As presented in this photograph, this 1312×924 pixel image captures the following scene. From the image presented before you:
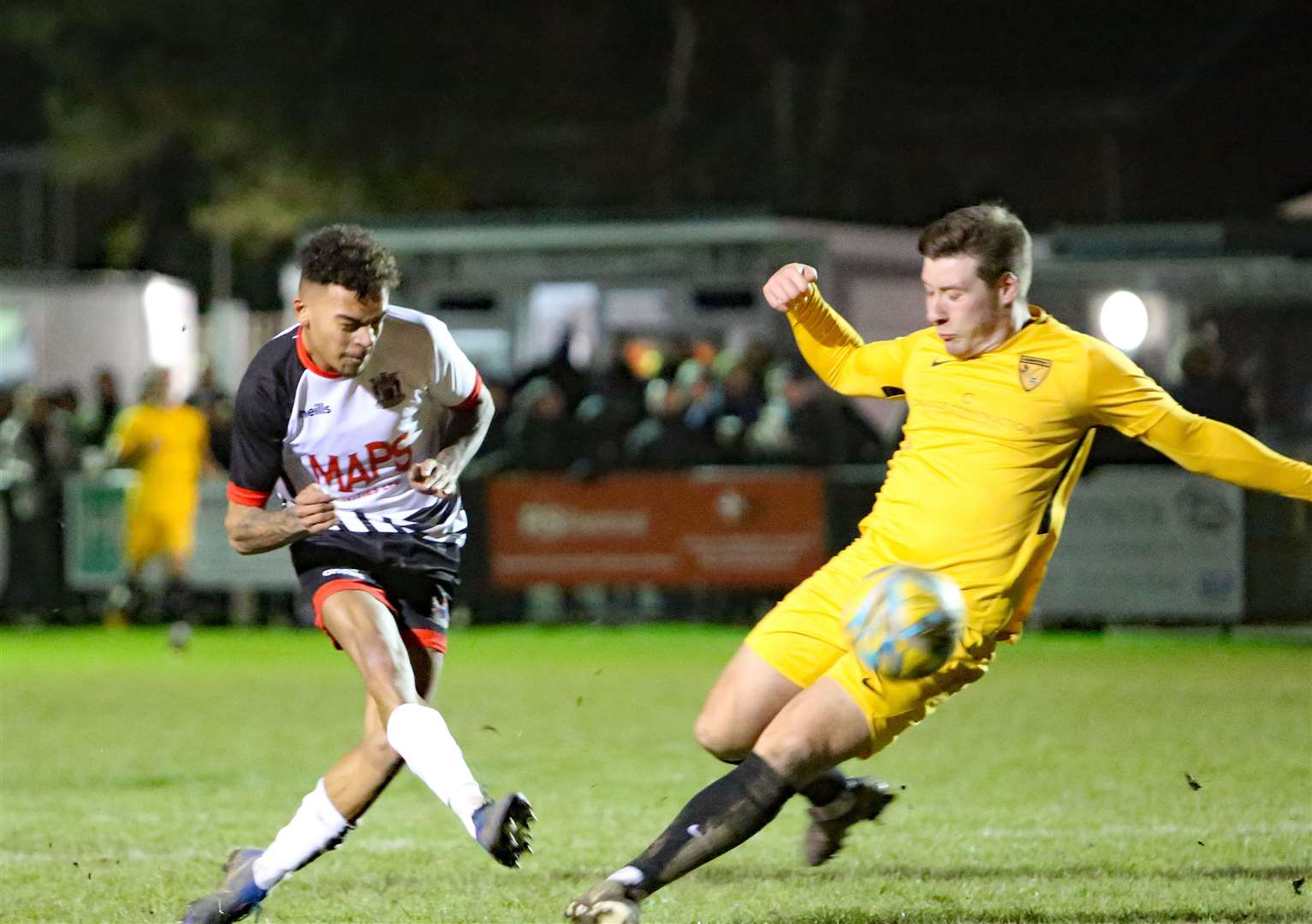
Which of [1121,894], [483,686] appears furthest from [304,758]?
[1121,894]

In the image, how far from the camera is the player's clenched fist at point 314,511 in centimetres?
597

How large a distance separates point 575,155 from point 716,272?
16609 millimetres

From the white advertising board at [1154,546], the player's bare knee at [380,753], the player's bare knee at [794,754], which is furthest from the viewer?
the white advertising board at [1154,546]

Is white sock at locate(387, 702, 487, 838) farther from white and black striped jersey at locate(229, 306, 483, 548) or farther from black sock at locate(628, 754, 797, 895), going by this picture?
white and black striped jersey at locate(229, 306, 483, 548)

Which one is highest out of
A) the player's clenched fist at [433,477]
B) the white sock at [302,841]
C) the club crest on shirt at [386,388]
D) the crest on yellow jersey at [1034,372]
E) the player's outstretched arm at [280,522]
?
the crest on yellow jersey at [1034,372]

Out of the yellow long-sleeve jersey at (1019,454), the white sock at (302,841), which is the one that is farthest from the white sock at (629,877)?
the yellow long-sleeve jersey at (1019,454)

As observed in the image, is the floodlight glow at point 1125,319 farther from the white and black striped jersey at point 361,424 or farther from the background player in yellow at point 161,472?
the white and black striped jersey at point 361,424

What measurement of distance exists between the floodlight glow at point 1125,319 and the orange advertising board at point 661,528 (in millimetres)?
4890

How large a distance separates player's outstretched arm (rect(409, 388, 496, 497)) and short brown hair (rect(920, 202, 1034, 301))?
4.66ft

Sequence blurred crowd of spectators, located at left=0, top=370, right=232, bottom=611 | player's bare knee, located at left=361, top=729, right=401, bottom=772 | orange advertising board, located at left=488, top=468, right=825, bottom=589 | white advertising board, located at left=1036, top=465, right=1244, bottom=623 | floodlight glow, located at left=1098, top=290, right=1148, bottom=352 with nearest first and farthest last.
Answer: player's bare knee, located at left=361, top=729, right=401, bottom=772 < white advertising board, located at left=1036, top=465, right=1244, bottom=623 < orange advertising board, located at left=488, top=468, right=825, bottom=589 < blurred crowd of spectators, located at left=0, top=370, right=232, bottom=611 < floodlight glow, located at left=1098, top=290, right=1148, bottom=352

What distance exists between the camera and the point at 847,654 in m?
5.76

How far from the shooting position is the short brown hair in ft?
18.8

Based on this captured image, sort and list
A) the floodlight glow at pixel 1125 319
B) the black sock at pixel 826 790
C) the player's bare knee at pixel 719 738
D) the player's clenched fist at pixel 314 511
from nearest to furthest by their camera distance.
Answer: the player's bare knee at pixel 719 738 → the player's clenched fist at pixel 314 511 → the black sock at pixel 826 790 → the floodlight glow at pixel 1125 319

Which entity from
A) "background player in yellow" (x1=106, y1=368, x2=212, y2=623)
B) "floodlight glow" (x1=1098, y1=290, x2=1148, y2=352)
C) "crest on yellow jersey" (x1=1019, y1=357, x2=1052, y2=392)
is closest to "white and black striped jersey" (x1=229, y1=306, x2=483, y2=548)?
"crest on yellow jersey" (x1=1019, y1=357, x2=1052, y2=392)
